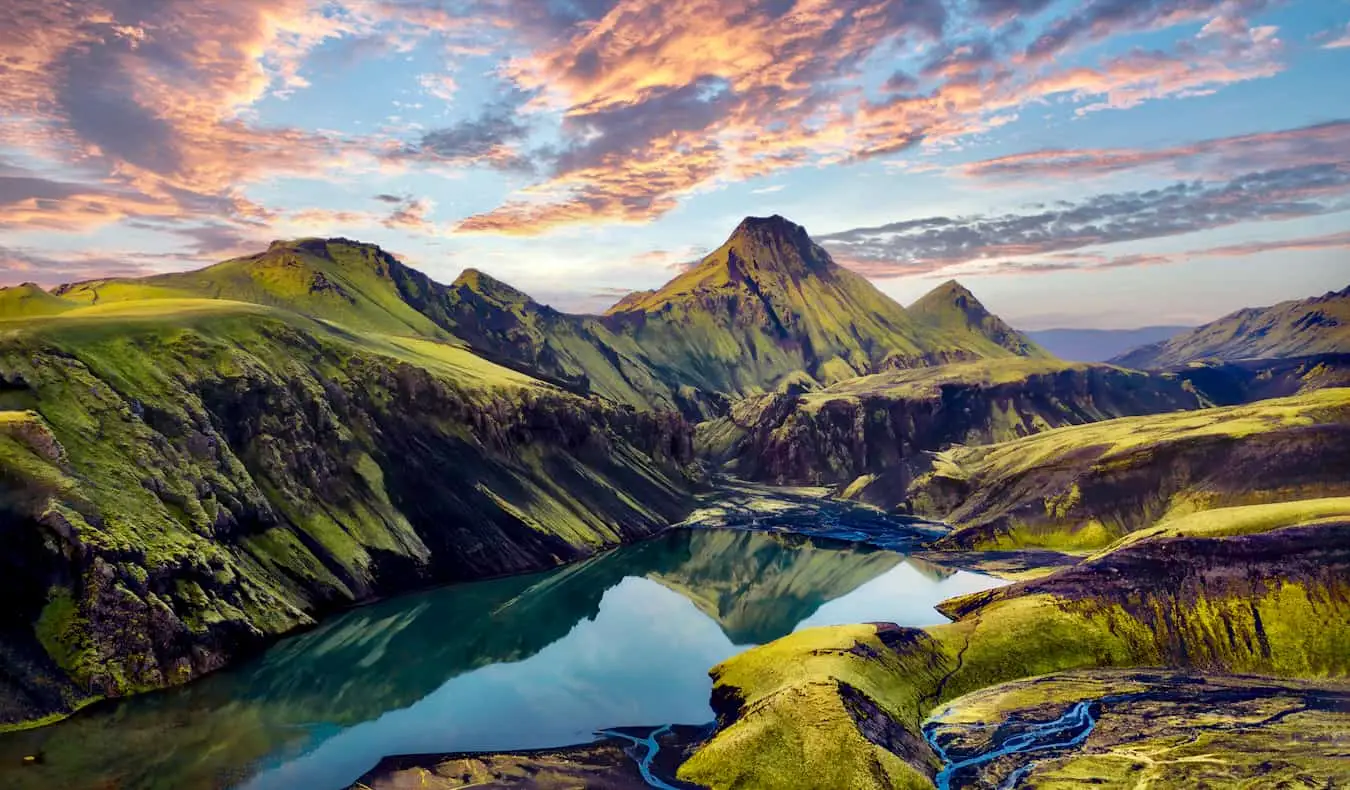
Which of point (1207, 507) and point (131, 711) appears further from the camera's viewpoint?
point (1207, 507)

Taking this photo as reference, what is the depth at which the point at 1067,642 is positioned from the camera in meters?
98.8

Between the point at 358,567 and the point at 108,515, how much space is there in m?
42.2

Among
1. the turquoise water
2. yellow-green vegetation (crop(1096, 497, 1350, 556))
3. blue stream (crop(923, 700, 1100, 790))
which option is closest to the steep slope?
the turquoise water

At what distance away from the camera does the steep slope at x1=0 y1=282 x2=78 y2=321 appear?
177 m

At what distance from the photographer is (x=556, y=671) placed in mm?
104688

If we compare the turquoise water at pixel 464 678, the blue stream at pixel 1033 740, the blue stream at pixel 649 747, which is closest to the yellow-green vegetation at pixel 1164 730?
the blue stream at pixel 1033 740

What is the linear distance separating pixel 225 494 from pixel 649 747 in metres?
77.4

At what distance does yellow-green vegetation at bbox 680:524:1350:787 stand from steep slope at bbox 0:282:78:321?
173 meters

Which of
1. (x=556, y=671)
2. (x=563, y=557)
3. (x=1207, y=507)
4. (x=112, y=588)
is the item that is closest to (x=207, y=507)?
(x=112, y=588)

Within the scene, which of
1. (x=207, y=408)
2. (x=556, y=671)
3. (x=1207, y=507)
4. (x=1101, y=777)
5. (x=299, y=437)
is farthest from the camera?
(x=1207, y=507)

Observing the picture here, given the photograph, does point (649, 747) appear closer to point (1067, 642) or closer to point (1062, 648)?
point (1062, 648)

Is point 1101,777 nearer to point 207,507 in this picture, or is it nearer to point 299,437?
point 207,507

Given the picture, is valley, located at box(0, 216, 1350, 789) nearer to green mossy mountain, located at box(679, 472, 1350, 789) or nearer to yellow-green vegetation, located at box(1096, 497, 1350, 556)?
green mossy mountain, located at box(679, 472, 1350, 789)

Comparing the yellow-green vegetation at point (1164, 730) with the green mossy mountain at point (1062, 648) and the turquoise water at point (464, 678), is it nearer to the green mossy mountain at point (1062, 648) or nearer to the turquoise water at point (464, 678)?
the green mossy mountain at point (1062, 648)
